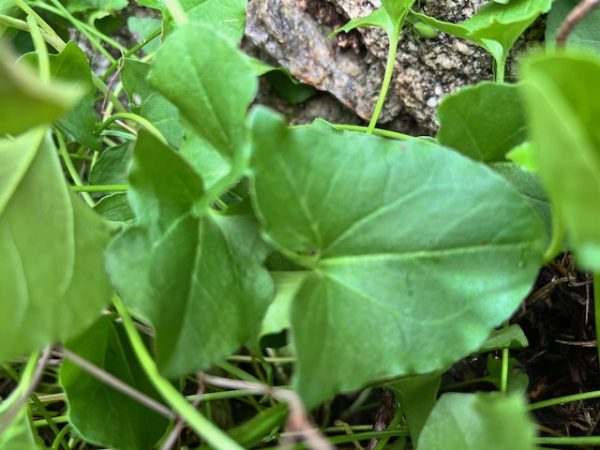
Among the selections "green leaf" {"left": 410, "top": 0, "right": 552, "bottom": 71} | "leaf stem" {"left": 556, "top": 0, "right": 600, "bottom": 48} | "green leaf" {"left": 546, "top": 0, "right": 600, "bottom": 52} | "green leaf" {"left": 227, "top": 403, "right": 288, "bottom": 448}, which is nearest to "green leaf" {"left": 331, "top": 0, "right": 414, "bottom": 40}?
"green leaf" {"left": 410, "top": 0, "right": 552, "bottom": 71}

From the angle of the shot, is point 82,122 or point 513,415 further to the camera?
point 82,122

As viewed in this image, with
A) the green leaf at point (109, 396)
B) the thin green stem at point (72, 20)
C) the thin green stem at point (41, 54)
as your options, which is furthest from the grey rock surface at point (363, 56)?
the green leaf at point (109, 396)

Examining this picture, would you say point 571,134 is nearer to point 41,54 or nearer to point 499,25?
point 499,25

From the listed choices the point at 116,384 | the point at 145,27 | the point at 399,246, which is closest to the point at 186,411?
the point at 116,384

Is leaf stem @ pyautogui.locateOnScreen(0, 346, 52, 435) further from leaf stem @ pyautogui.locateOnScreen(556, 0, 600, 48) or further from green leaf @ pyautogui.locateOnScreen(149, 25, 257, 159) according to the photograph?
leaf stem @ pyautogui.locateOnScreen(556, 0, 600, 48)

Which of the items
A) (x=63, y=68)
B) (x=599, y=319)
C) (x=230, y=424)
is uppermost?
(x=63, y=68)

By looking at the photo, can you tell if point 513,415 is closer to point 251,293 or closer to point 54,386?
point 251,293

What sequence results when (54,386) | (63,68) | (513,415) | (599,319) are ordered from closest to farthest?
1. (513,415)
2. (599,319)
3. (63,68)
4. (54,386)

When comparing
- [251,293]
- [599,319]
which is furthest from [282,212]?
[599,319]

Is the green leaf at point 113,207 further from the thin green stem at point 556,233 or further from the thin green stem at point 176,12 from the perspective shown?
the thin green stem at point 556,233
